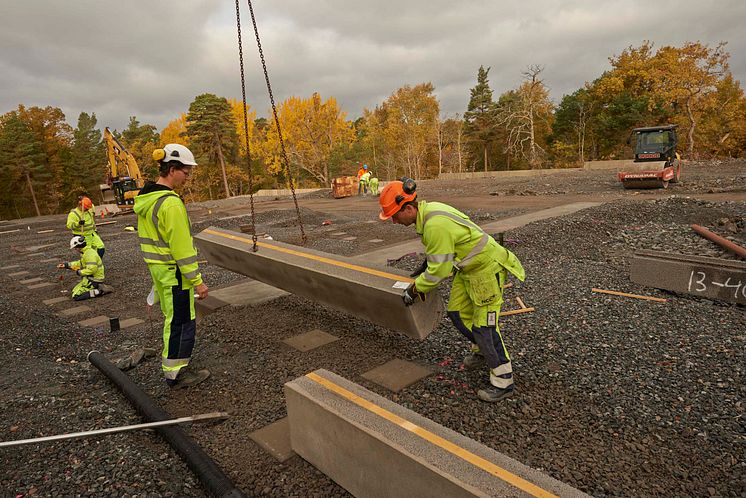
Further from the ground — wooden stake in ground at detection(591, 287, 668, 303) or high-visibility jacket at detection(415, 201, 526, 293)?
high-visibility jacket at detection(415, 201, 526, 293)

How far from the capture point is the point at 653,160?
690 inches

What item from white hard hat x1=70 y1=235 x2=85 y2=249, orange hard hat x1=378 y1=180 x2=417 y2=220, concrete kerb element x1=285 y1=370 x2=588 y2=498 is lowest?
concrete kerb element x1=285 y1=370 x2=588 y2=498

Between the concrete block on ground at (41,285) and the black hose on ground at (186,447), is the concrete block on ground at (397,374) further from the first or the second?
the concrete block on ground at (41,285)

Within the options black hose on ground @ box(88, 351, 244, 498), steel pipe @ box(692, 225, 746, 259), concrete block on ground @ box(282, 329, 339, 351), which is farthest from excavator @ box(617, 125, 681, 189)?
black hose on ground @ box(88, 351, 244, 498)

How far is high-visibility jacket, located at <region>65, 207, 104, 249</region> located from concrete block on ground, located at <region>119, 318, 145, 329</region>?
8.21ft

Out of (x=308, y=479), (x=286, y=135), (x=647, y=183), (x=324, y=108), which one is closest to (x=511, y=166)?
(x=324, y=108)

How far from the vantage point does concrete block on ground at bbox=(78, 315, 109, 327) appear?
6.33 meters

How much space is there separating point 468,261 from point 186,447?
2430 millimetres

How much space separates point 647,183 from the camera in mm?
17234

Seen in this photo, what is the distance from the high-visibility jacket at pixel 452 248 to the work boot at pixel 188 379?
229cm

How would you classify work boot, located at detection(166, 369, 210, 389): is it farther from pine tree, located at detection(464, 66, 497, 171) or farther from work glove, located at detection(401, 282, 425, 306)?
pine tree, located at detection(464, 66, 497, 171)

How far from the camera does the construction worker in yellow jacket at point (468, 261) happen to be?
10.6 feet

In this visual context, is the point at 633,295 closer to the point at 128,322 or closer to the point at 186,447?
the point at 186,447

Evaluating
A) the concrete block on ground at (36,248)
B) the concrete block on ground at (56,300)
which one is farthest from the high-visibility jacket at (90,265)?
the concrete block on ground at (36,248)
